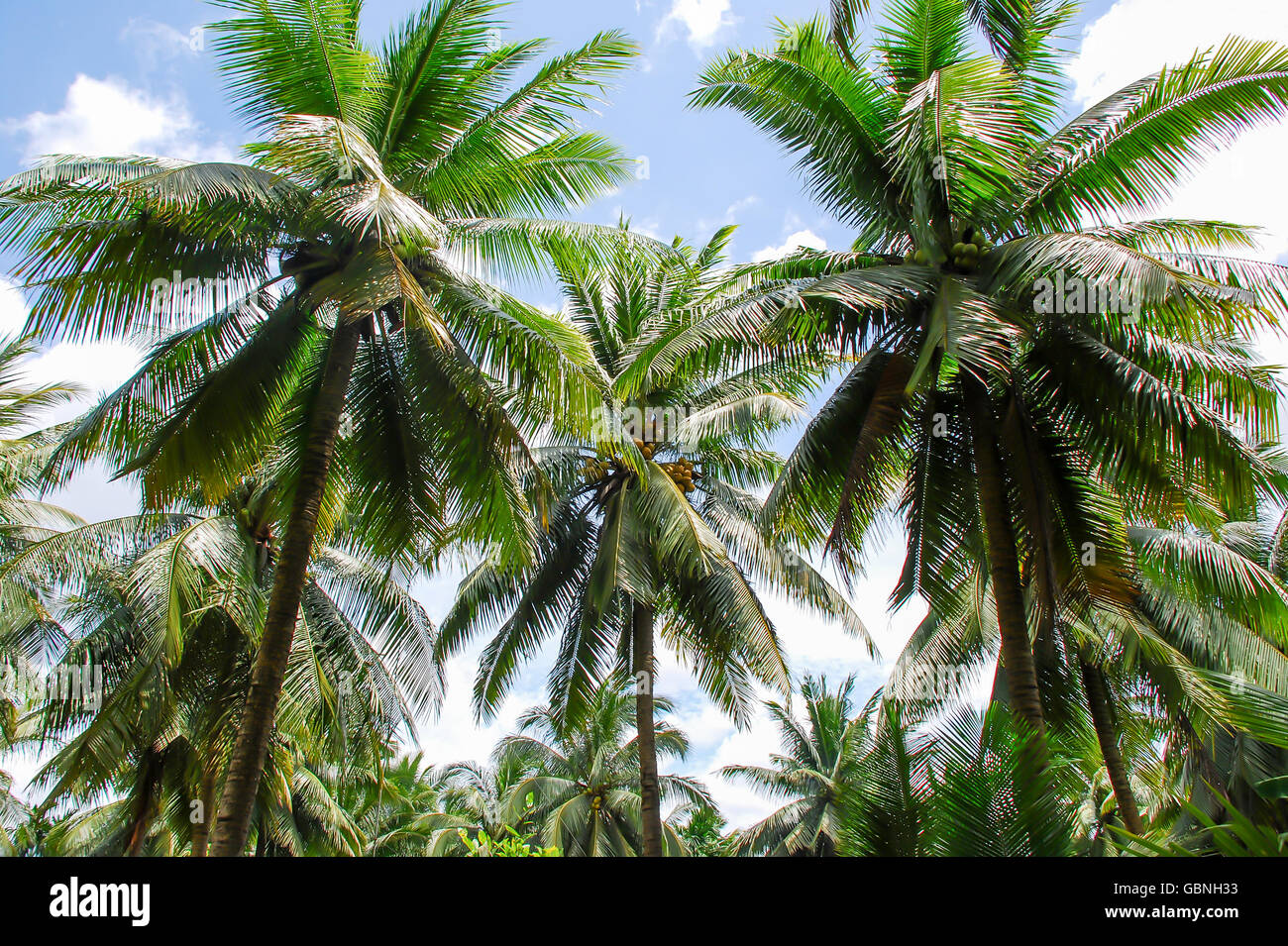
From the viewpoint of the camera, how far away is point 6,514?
15047mm

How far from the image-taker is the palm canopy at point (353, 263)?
25.0ft

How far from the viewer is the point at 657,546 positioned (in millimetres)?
13430

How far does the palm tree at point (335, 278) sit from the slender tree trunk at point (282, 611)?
0.02 m

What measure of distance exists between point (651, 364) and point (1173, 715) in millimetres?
7109

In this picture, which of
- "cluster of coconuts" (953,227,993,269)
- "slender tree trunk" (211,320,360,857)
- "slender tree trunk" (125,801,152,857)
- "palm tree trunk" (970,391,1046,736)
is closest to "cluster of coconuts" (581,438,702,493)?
"slender tree trunk" (211,320,360,857)

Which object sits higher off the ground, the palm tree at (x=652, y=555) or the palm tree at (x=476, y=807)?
the palm tree at (x=652, y=555)

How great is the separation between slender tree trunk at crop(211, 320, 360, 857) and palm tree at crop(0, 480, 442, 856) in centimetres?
247

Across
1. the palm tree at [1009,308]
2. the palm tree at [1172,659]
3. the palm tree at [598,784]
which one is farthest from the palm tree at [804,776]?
the palm tree at [1009,308]

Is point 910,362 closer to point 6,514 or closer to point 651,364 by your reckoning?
point 651,364

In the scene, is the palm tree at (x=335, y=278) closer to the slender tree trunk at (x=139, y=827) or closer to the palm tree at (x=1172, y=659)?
the palm tree at (x=1172, y=659)

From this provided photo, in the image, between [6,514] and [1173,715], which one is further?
[6,514]

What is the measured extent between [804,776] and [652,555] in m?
17.5
